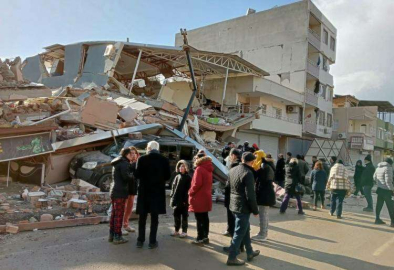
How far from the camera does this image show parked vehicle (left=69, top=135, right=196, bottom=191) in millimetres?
9336

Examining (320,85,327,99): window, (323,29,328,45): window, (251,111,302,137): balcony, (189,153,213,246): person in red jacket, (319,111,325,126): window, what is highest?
(323,29,328,45): window

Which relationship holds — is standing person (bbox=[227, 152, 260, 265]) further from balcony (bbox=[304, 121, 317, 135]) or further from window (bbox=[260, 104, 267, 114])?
balcony (bbox=[304, 121, 317, 135])

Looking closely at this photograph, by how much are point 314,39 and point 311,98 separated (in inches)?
234

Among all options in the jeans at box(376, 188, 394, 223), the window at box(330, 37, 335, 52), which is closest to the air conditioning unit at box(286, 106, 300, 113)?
the window at box(330, 37, 335, 52)

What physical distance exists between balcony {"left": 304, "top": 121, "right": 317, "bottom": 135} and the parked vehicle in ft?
79.0

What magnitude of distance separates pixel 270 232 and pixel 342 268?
2.13m

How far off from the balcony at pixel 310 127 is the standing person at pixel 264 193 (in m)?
28.1

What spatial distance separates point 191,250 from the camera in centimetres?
523

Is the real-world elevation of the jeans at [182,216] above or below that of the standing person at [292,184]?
below

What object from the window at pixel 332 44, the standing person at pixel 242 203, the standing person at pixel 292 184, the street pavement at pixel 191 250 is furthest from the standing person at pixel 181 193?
the window at pixel 332 44

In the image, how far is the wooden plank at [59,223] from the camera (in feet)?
19.4

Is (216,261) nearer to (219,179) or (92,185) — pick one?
(92,185)

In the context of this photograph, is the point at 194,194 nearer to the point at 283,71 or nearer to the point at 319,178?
the point at 319,178

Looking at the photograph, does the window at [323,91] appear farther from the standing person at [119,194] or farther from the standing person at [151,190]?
the standing person at [119,194]
